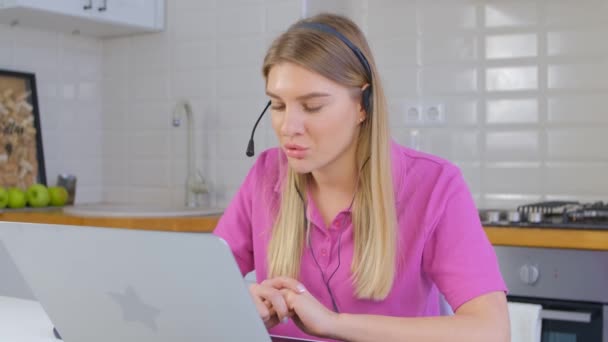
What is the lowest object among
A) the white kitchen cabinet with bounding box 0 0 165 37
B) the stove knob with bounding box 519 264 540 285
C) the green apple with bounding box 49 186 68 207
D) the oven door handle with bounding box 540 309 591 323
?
the oven door handle with bounding box 540 309 591 323

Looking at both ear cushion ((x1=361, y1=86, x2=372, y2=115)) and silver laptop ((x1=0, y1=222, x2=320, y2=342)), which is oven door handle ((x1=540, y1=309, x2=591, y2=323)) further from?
silver laptop ((x1=0, y1=222, x2=320, y2=342))

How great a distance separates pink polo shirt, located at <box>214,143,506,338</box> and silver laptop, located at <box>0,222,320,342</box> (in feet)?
1.50

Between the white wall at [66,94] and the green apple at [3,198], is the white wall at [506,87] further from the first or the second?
the green apple at [3,198]

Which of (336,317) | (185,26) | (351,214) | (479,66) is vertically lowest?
(336,317)

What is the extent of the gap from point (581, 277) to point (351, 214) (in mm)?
1000

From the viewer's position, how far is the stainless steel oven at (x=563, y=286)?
7.04 ft

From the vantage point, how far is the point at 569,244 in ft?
6.97

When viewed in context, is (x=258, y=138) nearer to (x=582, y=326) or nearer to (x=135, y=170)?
(x=135, y=170)

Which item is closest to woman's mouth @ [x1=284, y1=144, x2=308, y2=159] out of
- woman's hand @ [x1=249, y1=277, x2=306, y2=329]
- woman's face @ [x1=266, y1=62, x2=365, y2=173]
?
woman's face @ [x1=266, y1=62, x2=365, y2=173]

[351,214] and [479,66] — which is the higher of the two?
[479,66]

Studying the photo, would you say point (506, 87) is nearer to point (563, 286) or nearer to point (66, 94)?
point (563, 286)

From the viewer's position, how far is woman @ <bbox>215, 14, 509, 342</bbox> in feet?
4.17

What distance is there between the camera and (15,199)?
2855 mm

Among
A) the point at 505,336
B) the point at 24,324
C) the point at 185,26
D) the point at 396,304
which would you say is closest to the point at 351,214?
the point at 396,304
